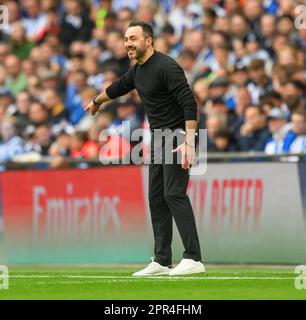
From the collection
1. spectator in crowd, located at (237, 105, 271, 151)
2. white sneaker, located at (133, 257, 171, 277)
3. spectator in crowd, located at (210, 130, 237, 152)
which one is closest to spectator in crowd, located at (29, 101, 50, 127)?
spectator in crowd, located at (210, 130, 237, 152)

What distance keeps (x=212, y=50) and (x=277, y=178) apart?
3741 millimetres

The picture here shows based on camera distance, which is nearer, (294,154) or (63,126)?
(294,154)

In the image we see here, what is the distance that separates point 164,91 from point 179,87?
0.31 meters

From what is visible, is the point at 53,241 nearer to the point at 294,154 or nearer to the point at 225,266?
the point at 225,266

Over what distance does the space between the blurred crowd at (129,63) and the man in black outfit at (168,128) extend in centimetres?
357

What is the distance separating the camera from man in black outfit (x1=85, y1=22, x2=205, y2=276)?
11.2 meters

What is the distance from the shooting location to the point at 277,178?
49.2ft

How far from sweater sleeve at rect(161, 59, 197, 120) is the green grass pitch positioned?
1687 mm

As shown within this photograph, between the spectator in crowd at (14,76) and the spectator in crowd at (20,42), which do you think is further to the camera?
the spectator in crowd at (20,42)

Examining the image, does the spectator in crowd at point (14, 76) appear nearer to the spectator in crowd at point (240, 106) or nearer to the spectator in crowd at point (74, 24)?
the spectator in crowd at point (74, 24)

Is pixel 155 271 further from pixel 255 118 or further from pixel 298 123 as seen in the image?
pixel 255 118

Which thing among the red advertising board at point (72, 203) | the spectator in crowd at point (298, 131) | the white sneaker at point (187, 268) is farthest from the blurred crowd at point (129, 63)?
the white sneaker at point (187, 268)

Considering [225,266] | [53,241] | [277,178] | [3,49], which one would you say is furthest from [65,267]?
[3,49]

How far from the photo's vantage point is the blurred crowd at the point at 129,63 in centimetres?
1586
